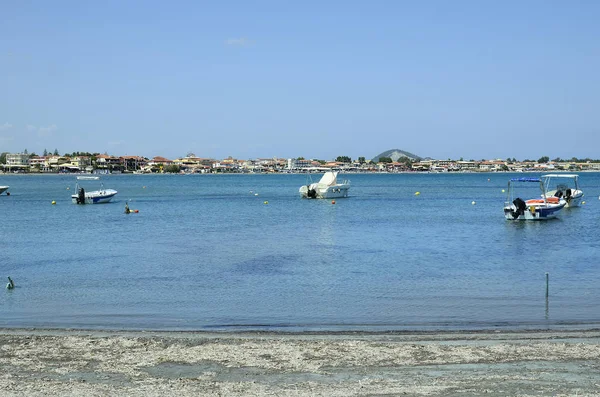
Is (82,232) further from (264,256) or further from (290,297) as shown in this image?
(290,297)

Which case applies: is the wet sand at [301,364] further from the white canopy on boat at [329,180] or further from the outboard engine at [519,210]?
the white canopy on boat at [329,180]

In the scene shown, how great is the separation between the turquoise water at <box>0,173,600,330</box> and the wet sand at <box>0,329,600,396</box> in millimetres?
2017

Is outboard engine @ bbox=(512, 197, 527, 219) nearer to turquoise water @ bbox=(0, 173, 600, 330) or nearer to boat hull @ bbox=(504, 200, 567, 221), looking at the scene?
boat hull @ bbox=(504, 200, 567, 221)

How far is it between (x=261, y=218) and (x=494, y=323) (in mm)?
41404

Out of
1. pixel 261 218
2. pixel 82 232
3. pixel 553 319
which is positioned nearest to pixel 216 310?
pixel 553 319

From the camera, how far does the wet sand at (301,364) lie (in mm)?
11883

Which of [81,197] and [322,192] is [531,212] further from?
[81,197]

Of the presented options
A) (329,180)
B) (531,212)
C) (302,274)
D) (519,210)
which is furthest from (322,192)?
(302,274)

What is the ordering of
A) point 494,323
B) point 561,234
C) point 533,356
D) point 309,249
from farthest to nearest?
point 561,234, point 309,249, point 494,323, point 533,356

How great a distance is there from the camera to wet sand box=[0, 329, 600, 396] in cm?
1188

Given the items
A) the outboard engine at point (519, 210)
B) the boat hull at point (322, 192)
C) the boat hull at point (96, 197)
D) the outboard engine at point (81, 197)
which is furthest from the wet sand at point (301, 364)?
the boat hull at point (322, 192)

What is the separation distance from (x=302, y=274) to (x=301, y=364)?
13698 mm

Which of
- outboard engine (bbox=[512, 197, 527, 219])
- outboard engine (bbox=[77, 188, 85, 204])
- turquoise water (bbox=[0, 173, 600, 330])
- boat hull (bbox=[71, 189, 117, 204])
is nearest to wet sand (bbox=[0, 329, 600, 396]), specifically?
turquoise water (bbox=[0, 173, 600, 330])

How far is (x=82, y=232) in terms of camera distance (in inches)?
1810
